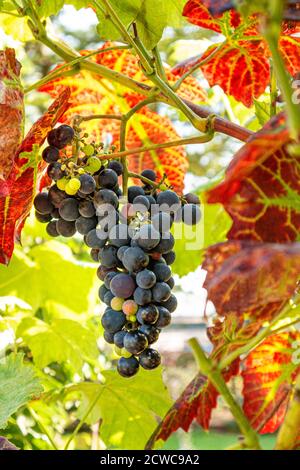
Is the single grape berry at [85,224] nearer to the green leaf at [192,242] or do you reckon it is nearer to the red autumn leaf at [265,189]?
the red autumn leaf at [265,189]

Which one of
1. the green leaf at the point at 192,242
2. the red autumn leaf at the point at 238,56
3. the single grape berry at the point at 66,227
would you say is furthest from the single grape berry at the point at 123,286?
the green leaf at the point at 192,242

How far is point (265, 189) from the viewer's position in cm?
45

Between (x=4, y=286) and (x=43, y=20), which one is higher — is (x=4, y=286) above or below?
below

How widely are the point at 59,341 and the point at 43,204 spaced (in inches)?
18.9

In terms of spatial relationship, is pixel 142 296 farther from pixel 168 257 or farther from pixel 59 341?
pixel 59 341

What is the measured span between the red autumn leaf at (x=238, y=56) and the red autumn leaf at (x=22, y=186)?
0.22 m

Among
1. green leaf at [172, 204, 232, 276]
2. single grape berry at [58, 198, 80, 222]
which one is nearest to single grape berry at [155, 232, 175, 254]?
single grape berry at [58, 198, 80, 222]

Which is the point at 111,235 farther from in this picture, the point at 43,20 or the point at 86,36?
the point at 86,36

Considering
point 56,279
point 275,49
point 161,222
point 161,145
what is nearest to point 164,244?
point 161,222

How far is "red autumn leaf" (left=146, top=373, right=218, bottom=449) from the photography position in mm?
649
